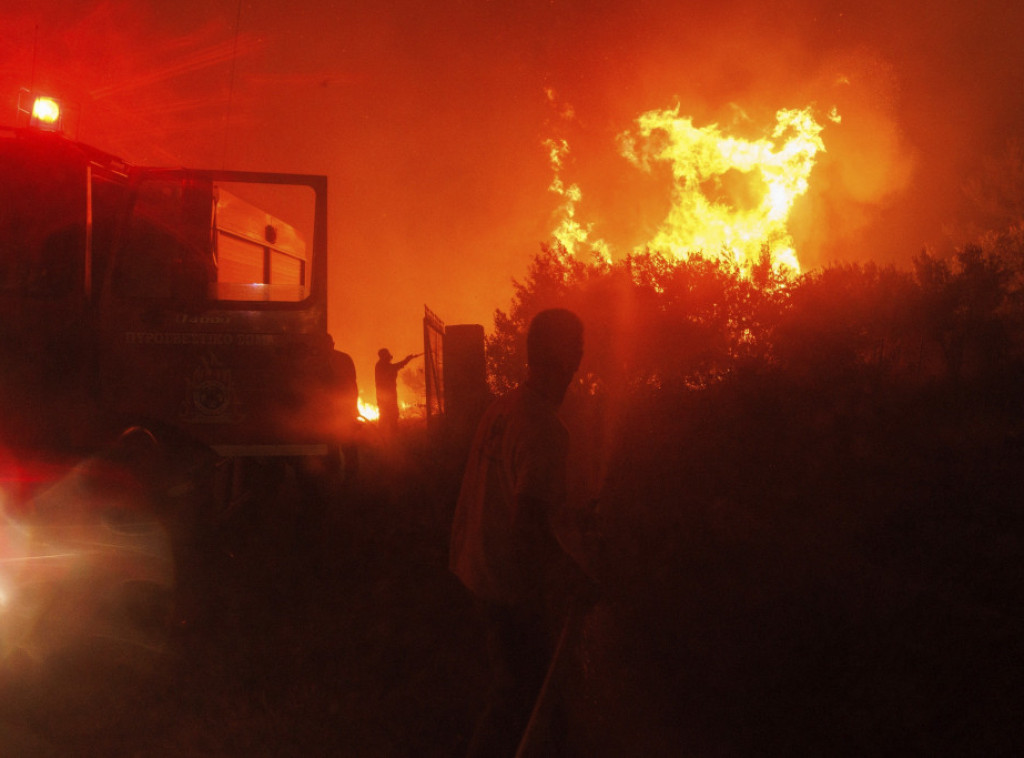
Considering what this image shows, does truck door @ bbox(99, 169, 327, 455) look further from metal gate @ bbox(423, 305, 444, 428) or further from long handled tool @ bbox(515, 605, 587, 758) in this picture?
metal gate @ bbox(423, 305, 444, 428)

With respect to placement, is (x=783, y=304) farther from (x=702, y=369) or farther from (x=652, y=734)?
(x=652, y=734)

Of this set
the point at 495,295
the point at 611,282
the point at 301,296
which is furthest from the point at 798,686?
the point at 495,295

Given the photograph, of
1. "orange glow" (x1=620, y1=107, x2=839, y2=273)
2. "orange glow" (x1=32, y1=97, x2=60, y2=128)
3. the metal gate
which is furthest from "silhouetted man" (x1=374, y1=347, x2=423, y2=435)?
"orange glow" (x1=620, y1=107, x2=839, y2=273)

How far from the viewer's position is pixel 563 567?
105 inches

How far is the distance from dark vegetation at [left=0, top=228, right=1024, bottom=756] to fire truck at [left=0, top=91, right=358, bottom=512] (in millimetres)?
916

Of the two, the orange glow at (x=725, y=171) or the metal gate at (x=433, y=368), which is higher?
the orange glow at (x=725, y=171)

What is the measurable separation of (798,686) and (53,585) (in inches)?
154

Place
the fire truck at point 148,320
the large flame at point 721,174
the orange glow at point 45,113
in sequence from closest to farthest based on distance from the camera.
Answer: the fire truck at point 148,320 → the orange glow at point 45,113 → the large flame at point 721,174

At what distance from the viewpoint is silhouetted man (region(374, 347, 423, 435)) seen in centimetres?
1496

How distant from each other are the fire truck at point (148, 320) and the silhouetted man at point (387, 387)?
28.0ft

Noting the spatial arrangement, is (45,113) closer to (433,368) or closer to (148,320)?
(148,320)

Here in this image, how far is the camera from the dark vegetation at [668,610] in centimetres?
421

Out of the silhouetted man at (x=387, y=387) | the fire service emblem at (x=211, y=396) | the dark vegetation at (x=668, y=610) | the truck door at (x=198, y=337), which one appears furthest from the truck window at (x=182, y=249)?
the silhouetted man at (x=387, y=387)

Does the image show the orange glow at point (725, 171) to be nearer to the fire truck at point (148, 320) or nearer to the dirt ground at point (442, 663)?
the dirt ground at point (442, 663)
